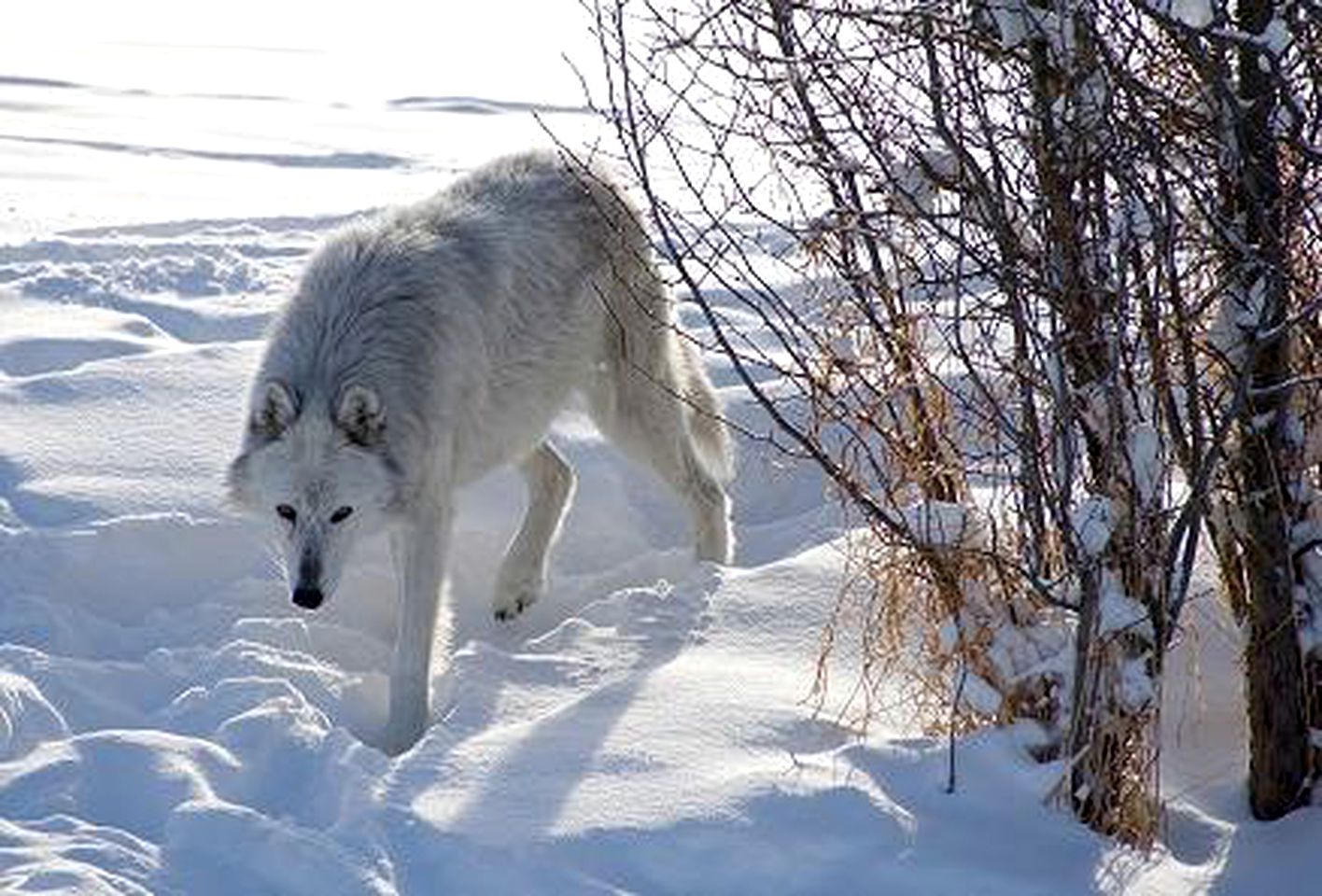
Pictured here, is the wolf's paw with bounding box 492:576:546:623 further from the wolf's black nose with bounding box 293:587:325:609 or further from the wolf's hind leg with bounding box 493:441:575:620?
the wolf's black nose with bounding box 293:587:325:609

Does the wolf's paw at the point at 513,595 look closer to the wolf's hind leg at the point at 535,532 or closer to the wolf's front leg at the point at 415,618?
the wolf's hind leg at the point at 535,532

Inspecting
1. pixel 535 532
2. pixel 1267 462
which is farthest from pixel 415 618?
pixel 1267 462

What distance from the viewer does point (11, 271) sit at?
9570 millimetres

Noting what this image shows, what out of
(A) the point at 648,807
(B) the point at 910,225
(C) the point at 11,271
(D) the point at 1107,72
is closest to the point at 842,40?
(B) the point at 910,225

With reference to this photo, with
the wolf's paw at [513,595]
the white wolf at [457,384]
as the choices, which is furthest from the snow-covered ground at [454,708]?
the white wolf at [457,384]

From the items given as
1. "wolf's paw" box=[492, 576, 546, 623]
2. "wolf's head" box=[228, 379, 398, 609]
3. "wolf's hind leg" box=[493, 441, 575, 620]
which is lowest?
"wolf's paw" box=[492, 576, 546, 623]

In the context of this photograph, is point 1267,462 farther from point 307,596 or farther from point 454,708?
point 307,596

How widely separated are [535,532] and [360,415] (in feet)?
4.45

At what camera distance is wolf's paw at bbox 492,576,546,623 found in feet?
→ 20.8

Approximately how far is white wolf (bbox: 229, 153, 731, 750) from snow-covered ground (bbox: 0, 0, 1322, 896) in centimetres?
25

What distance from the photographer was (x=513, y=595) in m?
6.39

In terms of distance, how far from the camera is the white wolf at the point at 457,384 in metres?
5.45

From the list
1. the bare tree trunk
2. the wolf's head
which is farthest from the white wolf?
the bare tree trunk

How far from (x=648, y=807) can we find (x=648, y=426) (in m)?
2.68
